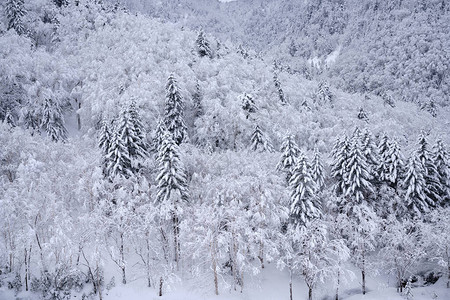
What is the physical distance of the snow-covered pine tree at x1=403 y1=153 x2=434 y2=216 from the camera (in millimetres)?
37544

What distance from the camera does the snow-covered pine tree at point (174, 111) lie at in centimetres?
4825

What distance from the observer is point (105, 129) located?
126 ft

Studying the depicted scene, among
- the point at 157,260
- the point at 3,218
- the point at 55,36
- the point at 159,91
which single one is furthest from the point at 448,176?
the point at 55,36

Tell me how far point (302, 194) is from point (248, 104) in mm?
24684

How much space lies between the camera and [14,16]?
7325 centimetres

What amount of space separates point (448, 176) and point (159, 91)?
45081mm

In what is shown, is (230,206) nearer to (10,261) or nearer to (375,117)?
(10,261)

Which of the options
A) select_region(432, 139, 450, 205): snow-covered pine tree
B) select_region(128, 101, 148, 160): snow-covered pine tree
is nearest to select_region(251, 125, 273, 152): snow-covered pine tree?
select_region(128, 101, 148, 160): snow-covered pine tree

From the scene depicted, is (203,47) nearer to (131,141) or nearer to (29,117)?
(29,117)

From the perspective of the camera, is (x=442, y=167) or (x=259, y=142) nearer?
(x=442, y=167)

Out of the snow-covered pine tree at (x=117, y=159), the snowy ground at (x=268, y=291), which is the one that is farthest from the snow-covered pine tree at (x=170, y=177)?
the snow-covered pine tree at (x=117, y=159)

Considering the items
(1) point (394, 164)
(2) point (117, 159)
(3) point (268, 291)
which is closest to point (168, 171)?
(2) point (117, 159)

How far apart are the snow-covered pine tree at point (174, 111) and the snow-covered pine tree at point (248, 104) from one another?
11.6 meters

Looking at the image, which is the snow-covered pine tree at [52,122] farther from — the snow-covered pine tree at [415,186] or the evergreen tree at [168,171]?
the snow-covered pine tree at [415,186]
